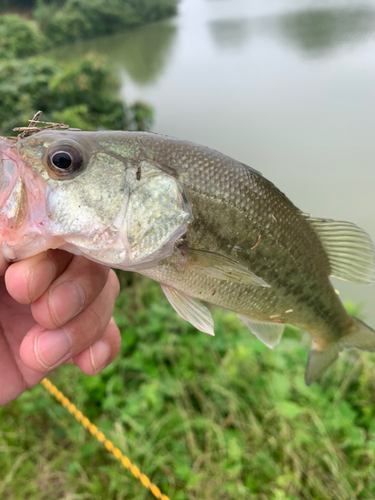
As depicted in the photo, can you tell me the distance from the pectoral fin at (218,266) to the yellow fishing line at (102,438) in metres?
1.34

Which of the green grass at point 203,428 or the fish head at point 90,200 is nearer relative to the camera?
the fish head at point 90,200

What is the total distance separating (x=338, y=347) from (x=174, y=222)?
0.90 m

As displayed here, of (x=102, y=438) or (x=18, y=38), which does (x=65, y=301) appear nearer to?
(x=102, y=438)

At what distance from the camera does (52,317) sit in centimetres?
93

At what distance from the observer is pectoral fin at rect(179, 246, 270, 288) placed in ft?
2.96

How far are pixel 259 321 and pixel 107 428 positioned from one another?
1522 mm

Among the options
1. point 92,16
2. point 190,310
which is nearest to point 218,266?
point 190,310

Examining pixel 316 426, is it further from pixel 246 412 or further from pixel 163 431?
pixel 163 431

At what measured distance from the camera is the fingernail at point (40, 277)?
85 cm

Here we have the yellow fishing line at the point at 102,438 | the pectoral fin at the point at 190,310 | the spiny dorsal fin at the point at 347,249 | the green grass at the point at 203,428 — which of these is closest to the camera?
the pectoral fin at the point at 190,310

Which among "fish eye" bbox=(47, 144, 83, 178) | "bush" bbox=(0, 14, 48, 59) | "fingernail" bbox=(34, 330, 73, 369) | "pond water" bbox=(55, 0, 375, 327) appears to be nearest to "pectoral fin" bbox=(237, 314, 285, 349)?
"fingernail" bbox=(34, 330, 73, 369)

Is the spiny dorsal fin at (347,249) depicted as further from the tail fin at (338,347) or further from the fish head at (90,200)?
the fish head at (90,200)

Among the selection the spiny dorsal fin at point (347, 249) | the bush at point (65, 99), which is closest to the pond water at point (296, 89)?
the bush at point (65, 99)

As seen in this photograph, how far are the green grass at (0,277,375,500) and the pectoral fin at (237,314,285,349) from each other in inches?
37.3
